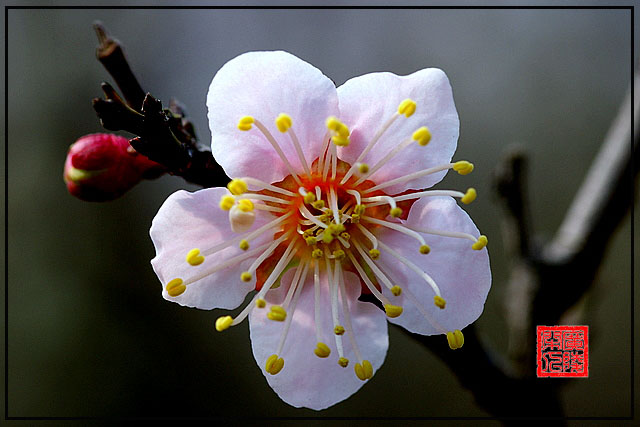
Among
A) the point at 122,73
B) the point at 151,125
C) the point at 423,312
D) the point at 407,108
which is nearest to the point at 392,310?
the point at 423,312

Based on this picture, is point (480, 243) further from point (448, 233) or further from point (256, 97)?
point (256, 97)

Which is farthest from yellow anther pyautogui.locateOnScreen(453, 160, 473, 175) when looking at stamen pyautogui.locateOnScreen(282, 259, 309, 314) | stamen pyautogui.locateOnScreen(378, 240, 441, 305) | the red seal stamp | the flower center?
the red seal stamp

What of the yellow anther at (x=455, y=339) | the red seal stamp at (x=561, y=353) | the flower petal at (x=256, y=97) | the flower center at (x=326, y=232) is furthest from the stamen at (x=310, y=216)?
the red seal stamp at (x=561, y=353)

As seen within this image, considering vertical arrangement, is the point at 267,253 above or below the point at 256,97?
below

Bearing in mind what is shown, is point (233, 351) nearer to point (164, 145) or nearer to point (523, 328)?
point (523, 328)

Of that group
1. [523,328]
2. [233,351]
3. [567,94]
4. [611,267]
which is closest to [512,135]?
[567,94]
